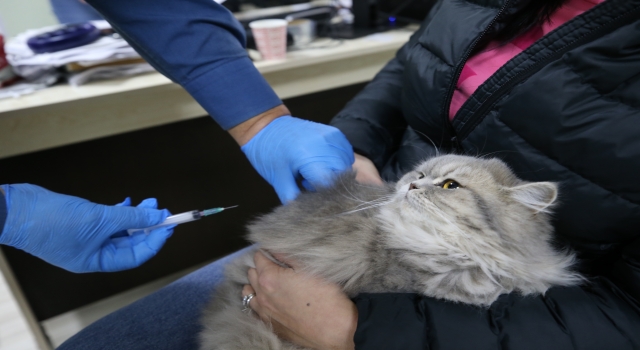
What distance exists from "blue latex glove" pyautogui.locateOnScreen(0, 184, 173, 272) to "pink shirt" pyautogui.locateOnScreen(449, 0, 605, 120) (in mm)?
890

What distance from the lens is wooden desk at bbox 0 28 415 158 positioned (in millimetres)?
1245

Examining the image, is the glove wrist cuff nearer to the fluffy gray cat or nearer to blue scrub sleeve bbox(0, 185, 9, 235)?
blue scrub sleeve bbox(0, 185, 9, 235)

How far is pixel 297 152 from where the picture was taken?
1.12m

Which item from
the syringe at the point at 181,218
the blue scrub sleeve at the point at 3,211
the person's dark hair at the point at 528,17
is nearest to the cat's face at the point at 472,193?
the person's dark hair at the point at 528,17

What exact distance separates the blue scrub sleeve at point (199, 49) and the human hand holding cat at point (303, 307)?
0.49 m

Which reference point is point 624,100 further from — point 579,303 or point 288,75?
point 288,75

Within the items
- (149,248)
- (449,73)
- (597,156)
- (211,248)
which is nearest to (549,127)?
(597,156)

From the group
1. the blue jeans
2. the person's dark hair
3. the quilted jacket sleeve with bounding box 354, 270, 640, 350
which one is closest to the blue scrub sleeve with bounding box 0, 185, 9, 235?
the blue jeans

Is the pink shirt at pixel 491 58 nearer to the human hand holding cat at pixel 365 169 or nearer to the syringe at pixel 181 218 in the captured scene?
the human hand holding cat at pixel 365 169

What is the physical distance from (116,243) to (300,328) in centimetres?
63

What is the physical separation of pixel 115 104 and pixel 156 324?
30.4 inches

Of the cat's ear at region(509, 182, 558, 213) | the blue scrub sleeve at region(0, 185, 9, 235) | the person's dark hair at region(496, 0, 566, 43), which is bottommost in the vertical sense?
the blue scrub sleeve at region(0, 185, 9, 235)

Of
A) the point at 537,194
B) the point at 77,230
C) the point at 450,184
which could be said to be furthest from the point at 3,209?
the point at 537,194

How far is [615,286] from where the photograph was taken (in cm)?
78
